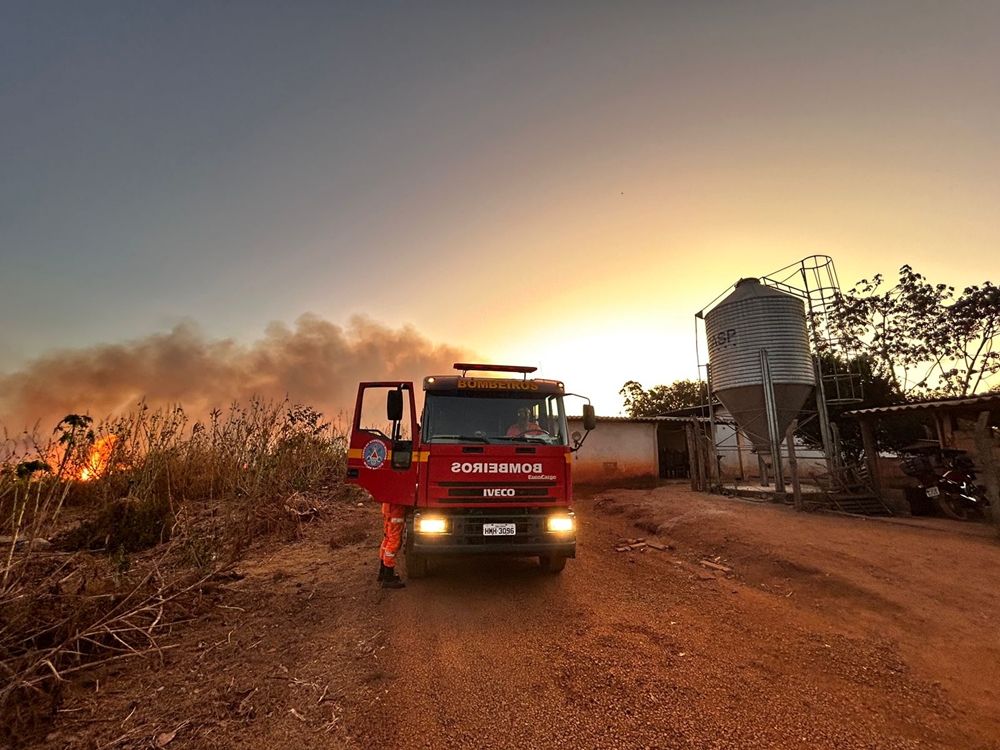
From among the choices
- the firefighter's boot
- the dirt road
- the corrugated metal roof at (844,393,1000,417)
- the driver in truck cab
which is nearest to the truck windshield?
the driver in truck cab

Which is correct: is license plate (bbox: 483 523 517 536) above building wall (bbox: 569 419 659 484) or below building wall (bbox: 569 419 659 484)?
below

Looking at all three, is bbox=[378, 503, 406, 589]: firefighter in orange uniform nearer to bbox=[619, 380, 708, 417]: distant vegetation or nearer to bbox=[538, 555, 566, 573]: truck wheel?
bbox=[538, 555, 566, 573]: truck wheel

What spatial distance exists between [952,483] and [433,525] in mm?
11886

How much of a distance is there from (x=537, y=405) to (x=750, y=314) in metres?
11.1

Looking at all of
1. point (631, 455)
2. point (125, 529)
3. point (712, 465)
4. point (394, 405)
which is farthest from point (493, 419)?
point (631, 455)

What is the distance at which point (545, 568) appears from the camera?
675 centimetres

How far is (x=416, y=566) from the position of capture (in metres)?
6.38

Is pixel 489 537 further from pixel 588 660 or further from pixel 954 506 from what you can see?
pixel 954 506

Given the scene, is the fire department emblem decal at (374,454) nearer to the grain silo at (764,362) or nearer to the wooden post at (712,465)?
the grain silo at (764,362)

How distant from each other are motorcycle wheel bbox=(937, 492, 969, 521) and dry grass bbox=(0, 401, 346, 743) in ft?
46.3

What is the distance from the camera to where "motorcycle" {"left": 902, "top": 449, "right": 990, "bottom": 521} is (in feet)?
34.0

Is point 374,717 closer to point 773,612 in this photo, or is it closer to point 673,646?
point 673,646

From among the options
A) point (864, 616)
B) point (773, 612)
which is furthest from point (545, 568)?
point (864, 616)

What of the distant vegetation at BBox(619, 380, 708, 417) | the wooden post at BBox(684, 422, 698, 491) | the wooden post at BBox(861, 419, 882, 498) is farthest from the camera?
the distant vegetation at BBox(619, 380, 708, 417)
